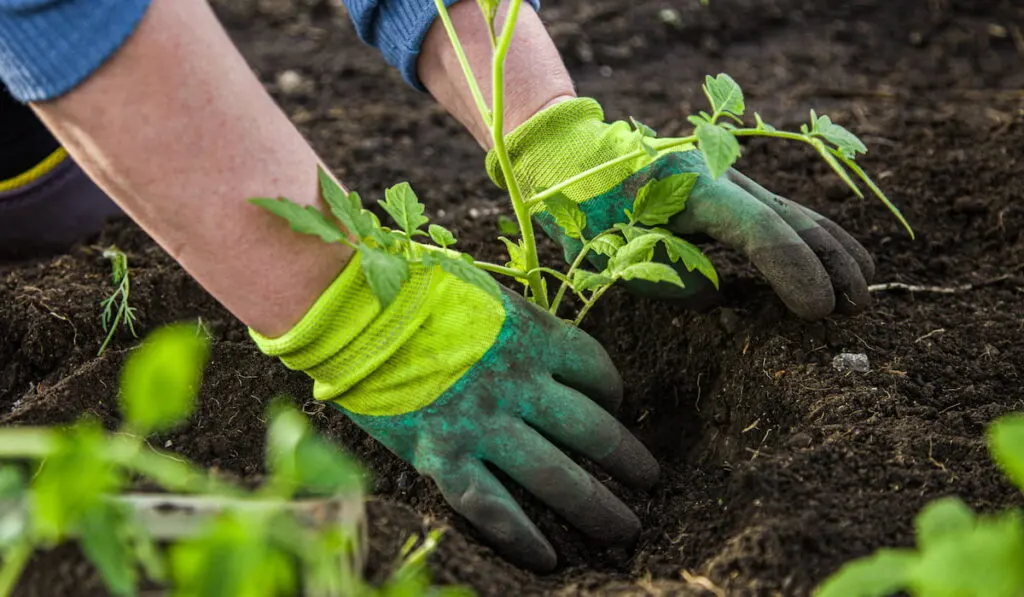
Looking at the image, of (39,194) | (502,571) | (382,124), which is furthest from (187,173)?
(382,124)

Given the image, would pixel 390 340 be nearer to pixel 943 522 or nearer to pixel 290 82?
pixel 943 522

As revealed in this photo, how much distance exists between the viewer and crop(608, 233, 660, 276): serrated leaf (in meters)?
1.58

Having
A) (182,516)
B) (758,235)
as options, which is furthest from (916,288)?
(182,516)

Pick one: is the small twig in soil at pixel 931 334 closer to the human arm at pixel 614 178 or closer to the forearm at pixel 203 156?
the human arm at pixel 614 178

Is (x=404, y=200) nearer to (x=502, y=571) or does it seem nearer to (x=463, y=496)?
(x=463, y=496)

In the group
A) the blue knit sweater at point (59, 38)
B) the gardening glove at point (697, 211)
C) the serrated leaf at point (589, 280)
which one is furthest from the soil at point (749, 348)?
the blue knit sweater at point (59, 38)

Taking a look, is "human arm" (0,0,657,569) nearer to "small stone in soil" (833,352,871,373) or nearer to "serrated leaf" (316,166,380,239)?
"serrated leaf" (316,166,380,239)

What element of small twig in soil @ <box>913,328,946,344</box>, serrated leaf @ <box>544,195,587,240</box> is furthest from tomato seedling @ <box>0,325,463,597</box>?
small twig in soil @ <box>913,328,946,344</box>

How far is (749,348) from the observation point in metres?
1.87

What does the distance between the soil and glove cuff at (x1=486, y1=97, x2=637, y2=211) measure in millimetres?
308

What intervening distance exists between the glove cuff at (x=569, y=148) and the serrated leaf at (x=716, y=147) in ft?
1.51

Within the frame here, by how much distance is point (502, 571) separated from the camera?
1450 mm

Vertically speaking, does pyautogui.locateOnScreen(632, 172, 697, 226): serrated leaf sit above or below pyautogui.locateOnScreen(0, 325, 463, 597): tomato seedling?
below

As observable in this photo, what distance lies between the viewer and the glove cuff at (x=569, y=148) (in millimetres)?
1844
